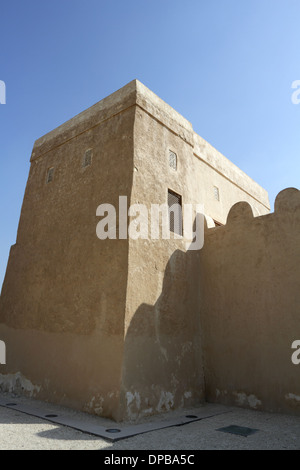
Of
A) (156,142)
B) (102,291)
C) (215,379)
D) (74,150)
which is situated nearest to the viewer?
(102,291)

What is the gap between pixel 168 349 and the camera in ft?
21.8

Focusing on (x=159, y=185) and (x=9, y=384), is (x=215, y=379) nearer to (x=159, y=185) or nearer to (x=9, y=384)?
(x=159, y=185)

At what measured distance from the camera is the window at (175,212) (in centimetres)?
757

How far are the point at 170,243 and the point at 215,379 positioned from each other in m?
2.99

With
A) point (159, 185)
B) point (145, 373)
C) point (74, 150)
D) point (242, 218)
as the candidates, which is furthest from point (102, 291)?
point (74, 150)

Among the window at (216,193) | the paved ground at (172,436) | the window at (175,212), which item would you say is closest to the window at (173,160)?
the window at (175,212)

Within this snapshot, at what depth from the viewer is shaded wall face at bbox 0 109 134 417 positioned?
6156 millimetres

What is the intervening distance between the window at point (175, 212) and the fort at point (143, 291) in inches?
2.1

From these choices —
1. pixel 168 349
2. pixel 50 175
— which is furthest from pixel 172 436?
pixel 50 175

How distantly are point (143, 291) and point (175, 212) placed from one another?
7.21 feet

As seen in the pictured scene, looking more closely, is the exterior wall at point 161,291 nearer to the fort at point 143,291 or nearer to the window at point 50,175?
the fort at point 143,291

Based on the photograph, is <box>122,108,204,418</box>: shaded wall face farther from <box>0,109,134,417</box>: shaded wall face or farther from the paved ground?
the paved ground

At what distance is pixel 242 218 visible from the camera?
7.38 metres

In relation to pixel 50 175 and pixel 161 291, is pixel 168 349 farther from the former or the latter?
pixel 50 175
